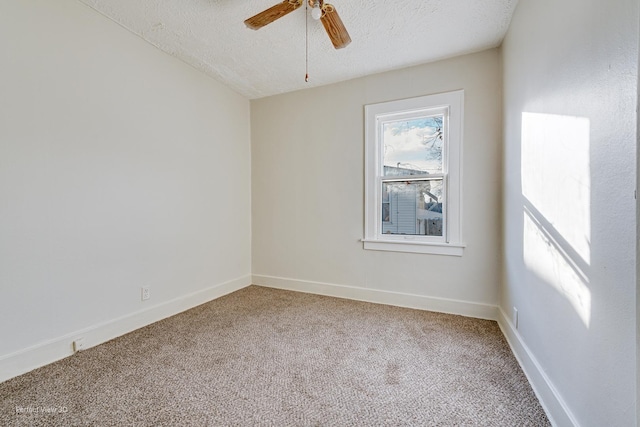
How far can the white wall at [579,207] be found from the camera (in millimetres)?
884

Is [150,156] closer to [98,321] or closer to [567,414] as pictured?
[98,321]

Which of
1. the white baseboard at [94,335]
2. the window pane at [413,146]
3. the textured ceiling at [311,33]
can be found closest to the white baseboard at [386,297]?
the white baseboard at [94,335]

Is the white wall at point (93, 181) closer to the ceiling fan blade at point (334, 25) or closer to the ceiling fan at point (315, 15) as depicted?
the ceiling fan at point (315, 15)

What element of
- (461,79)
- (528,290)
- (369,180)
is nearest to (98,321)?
(369,180)

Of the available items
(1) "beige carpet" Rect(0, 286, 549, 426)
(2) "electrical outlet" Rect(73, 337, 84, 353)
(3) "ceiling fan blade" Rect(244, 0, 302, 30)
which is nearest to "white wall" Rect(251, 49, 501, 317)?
(1) "beige carpet" Rect(0, 286, 549, 426)

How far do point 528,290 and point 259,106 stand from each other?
11.6 feet

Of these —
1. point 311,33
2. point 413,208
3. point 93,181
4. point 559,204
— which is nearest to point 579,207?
point 559,204

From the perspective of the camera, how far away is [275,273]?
3.71 m

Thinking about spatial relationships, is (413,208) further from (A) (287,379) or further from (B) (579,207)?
(A) (287,379)

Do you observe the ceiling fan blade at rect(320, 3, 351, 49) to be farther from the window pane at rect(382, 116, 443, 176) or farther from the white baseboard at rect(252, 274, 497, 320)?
the white baseboard at rect(252, 274, 497, 320)

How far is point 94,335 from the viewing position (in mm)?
2115

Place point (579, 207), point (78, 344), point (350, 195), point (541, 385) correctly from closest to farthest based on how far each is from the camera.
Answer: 1. point (579, 207)
2. point (541, 385)
3. point (78, 344)
4. point (350, 195)

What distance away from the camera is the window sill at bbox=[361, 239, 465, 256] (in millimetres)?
2770

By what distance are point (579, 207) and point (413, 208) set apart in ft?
6.16
